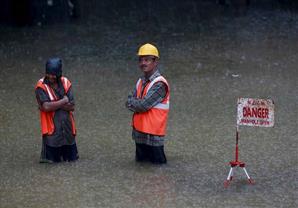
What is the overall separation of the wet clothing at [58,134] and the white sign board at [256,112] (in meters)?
2.22

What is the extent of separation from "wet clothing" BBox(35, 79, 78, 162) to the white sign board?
2218 mm

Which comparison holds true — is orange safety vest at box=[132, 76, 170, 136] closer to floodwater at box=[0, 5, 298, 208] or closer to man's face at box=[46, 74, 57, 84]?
floodwater at box=[0, 5, 298, 208]

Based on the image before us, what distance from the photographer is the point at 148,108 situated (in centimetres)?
953

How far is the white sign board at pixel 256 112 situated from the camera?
8820 mm

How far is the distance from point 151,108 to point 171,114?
3.05 metres

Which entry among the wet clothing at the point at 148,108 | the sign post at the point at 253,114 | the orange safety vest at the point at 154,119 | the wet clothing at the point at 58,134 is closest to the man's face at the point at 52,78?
the wet clothing at the point at 58,134

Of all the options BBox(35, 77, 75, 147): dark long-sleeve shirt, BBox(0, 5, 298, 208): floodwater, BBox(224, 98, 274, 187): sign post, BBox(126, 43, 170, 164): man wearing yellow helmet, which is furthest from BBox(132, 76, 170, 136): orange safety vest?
BBox(224, 98, 274, 187): sign post

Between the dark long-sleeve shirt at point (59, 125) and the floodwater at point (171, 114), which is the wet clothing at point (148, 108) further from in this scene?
the dark long-sleeve shirt at point (59, 125)

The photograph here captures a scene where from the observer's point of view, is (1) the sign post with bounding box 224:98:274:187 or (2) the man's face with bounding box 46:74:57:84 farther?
(2) the man's face with bounding box 46:74:57:84

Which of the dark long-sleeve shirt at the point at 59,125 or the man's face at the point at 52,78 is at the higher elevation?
the man's face at the point at 52,78

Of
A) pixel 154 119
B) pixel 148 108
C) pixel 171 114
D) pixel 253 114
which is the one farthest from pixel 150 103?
pixel 171 114

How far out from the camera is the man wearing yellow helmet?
→ 9.57m

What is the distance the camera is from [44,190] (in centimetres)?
870

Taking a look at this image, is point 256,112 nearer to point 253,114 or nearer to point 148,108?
point 253,114
